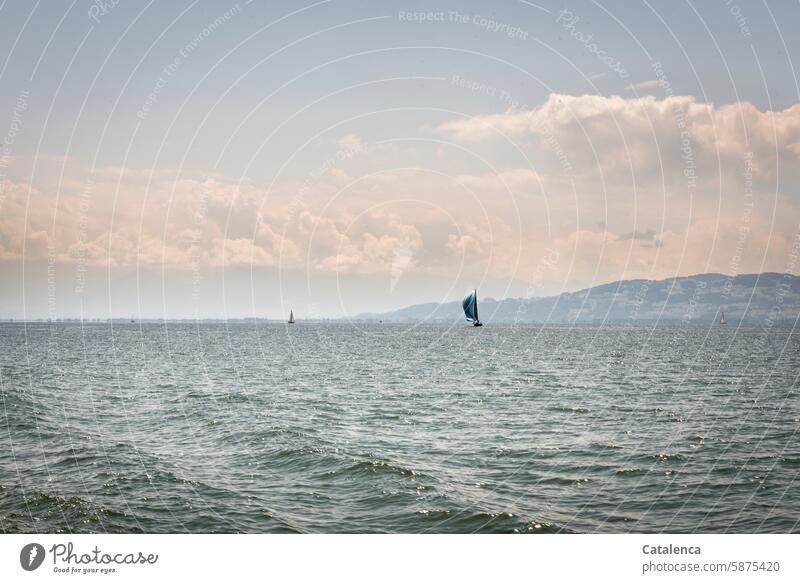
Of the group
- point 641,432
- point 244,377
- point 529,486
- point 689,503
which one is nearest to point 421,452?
point 529,486

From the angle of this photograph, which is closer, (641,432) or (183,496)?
(183,496)

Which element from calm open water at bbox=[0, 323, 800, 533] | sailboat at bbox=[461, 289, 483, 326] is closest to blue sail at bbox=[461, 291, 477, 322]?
sailboat at bbox=[461, 289, 483, 326]

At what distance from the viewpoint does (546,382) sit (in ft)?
247

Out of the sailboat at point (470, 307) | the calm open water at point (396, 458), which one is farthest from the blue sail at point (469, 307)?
the calm open water at point (396, 458)

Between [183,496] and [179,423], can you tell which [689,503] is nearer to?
[183,496]

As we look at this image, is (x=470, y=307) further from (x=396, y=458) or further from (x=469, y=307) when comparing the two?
(x=396, y=458)

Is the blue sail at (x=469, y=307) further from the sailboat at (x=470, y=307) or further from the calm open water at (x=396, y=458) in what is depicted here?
the calm open water at (x=396, y=458)

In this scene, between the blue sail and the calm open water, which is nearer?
the calm open water

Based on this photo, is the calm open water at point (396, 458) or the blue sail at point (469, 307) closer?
the calm open water at point (396, 458)

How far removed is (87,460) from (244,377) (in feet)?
157

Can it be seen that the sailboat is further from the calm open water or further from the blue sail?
the calm open water

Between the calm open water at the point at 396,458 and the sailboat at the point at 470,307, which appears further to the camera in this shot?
the sailboat at the point at 470,307

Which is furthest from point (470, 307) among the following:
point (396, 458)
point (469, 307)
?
point (396, 458)
